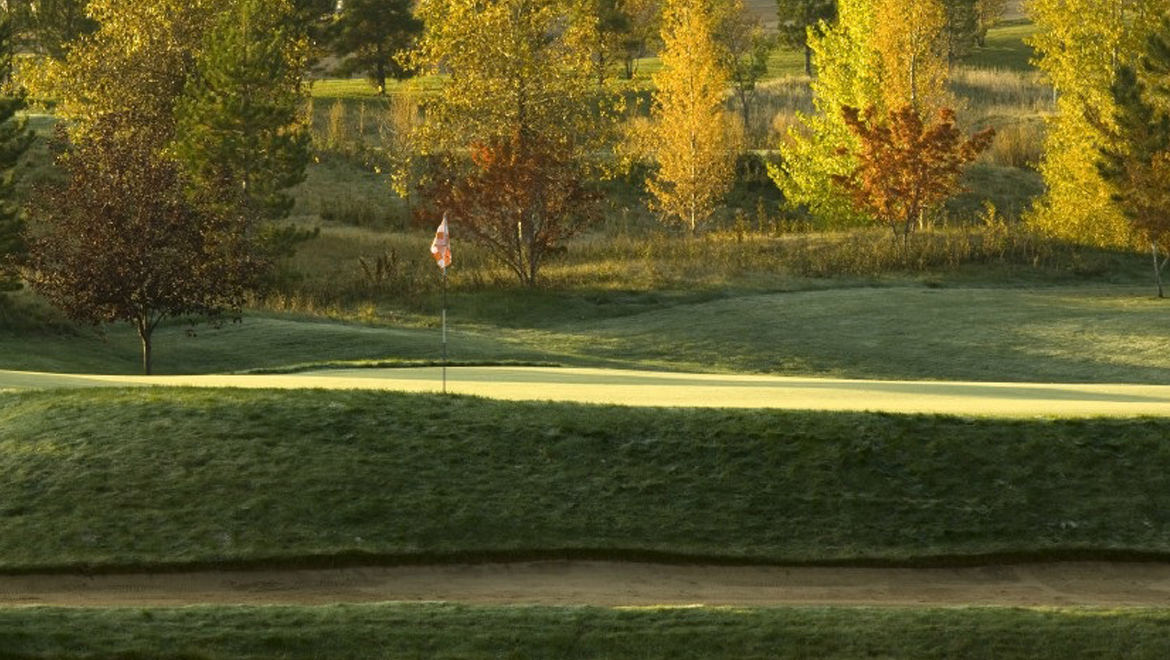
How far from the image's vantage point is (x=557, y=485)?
16.0 meters

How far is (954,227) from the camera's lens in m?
50.8

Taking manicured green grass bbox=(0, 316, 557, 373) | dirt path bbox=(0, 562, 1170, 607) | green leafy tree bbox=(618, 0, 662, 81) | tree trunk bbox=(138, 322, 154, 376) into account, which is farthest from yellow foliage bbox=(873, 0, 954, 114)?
green leafy tree bbox=(618, 0, 662, 81)

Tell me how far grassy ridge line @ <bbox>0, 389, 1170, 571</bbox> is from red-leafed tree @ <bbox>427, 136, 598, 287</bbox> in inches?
929

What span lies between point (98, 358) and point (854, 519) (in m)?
21.8

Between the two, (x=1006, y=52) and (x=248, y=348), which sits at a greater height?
(x=1006, y=52)

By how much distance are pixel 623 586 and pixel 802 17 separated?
97.0 m

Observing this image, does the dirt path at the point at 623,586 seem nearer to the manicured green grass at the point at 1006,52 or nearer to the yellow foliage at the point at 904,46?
the yellow foliage at the point at 904,46

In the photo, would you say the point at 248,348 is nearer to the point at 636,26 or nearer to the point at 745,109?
the point at 745,109

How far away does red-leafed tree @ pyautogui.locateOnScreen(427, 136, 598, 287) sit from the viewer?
4144 centimetres

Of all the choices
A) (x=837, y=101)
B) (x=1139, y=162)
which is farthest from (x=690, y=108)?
(x=1139, y=162)

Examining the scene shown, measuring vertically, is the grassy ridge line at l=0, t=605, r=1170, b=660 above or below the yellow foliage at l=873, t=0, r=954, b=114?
below

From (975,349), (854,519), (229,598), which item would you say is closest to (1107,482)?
(854,519)

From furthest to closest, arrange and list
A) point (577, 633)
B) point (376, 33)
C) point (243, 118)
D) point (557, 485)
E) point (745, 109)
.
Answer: point (376, 33), point (745, 109), point (243, 118), point (557, 485), point (577, 633)

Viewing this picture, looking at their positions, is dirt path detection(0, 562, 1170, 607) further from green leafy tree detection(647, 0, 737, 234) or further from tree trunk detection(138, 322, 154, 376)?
A: green leafy tree detection(647, 0, 737, 234)
